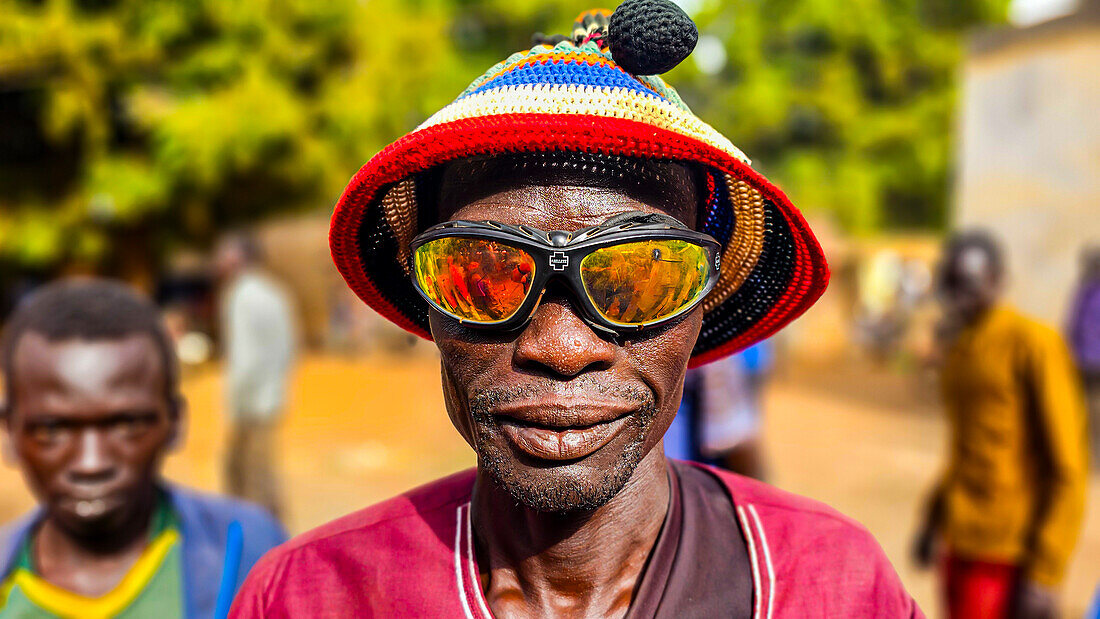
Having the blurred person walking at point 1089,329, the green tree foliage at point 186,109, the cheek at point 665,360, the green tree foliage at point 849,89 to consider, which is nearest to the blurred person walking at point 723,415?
the cheek at point 665,360

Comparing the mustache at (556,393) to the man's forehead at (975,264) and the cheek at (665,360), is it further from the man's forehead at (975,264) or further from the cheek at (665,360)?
the man's forehead at (975,264)

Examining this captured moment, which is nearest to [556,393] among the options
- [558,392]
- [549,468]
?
[558,392]

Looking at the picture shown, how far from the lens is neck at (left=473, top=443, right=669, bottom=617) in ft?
4.92

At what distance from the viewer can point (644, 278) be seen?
1363mm

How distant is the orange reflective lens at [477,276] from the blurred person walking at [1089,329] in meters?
7.34

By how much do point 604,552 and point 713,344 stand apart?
502 millimetres

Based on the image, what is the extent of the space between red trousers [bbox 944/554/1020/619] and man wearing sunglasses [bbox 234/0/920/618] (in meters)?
2.70

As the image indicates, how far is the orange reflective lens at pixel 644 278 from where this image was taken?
1.34 meters

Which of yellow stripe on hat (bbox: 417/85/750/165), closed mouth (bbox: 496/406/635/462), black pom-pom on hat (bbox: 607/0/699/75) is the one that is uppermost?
black pom-pom on hat (bbox: 607/0/699/75)

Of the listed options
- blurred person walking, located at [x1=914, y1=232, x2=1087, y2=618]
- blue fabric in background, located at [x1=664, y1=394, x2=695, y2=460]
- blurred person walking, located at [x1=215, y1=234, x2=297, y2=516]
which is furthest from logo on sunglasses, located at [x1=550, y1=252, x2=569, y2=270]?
blurred person walking, located at [x1=215, y1=234, x2=297, y2=516]

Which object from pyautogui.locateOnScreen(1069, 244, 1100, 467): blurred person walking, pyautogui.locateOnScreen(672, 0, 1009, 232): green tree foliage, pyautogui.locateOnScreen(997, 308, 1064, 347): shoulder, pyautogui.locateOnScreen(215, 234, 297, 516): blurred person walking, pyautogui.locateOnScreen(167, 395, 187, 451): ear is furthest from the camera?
pyautogui.locateOnScreen(672, 0, 1009, 232): green tree foliage

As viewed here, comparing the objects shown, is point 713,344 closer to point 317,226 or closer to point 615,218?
point 615,218

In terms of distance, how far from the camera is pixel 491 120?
130 centimetres

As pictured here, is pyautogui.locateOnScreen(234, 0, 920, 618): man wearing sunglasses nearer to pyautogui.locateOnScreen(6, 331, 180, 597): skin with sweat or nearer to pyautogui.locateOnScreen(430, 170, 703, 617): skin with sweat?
pyautogui.locateOnScreen(430, 170, 703, 617): skin with sweat
